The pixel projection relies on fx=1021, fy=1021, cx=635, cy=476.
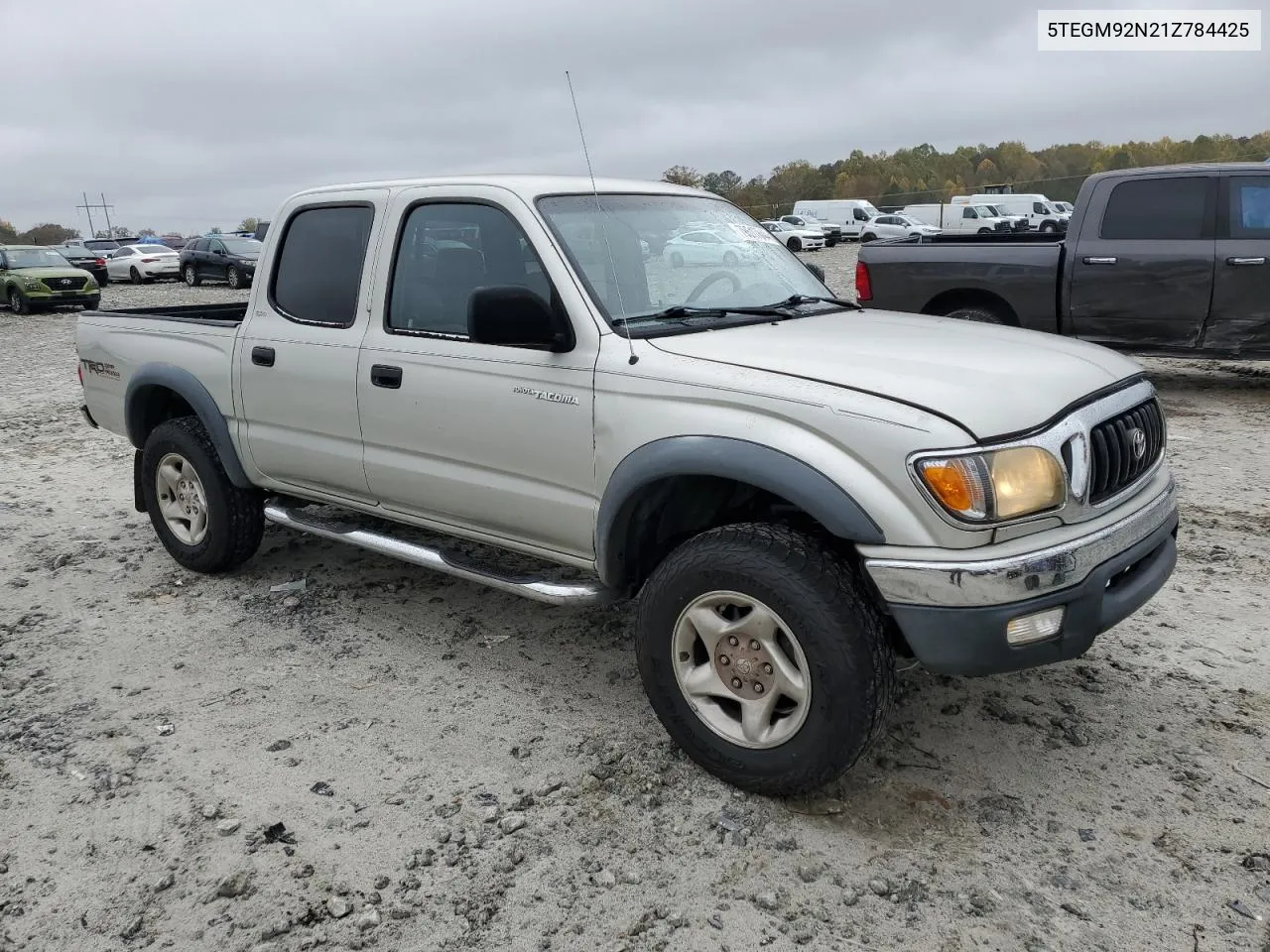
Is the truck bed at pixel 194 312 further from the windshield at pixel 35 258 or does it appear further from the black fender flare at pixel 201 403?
the windshield at pixel 35 258

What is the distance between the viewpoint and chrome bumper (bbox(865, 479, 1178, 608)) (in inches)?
105

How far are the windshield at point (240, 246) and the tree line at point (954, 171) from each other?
1030 inches

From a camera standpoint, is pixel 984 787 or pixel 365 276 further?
pixel 365 276

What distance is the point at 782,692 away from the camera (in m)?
3.03

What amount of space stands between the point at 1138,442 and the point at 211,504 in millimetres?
4009

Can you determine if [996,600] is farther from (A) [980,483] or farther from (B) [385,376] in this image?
(B) [385,376]

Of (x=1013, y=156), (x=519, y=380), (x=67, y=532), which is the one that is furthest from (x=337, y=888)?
(x=1013, y=156)

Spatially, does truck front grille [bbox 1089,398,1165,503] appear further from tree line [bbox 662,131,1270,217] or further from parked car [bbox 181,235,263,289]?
tree line [bbox 662,131,1270,217]

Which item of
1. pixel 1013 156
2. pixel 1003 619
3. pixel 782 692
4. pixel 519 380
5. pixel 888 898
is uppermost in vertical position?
pixel 1013 156

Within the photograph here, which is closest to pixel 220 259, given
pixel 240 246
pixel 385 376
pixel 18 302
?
pixel 240 246

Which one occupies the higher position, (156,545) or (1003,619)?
(1003,619)

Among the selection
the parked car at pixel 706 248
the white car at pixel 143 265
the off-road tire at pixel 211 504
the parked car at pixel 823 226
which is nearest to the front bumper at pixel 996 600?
the parked car at pixel 706 248

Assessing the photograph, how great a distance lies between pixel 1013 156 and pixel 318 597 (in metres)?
77.7

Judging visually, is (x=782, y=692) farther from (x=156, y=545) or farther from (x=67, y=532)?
(x=67, y=532)
